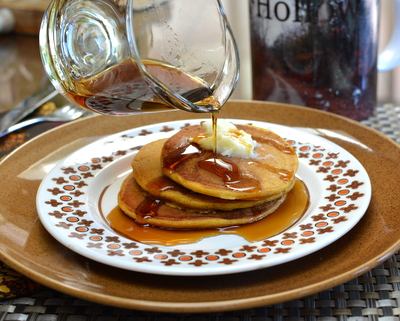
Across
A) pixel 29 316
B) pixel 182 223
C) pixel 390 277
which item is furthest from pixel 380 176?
pixel 29 316

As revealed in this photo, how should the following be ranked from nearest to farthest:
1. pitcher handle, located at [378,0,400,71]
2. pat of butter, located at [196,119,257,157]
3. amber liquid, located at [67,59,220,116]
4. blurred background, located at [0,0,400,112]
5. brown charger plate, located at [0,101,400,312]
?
brown charger plate, located at [0,101,400,312] → amber liquid, located at [67,59,220,116] → pat of butter, located at [196,119,257,157] → pitcher handle, located at [378,0,400,71] → blurred background, located at [0,0,400,112]

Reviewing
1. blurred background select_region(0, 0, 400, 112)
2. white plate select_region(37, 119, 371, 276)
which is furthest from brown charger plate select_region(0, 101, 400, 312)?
blurred background select_region(0, 0, 400, 112)

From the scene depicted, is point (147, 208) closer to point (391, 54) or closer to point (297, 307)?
point (297, 307)

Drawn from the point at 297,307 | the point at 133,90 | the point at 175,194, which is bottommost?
the point at 297,307

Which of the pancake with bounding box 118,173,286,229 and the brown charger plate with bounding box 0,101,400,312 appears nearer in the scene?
the brown charger plate with bounding box 0,101,400,312

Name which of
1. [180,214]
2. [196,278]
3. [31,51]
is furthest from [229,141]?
[31,51]

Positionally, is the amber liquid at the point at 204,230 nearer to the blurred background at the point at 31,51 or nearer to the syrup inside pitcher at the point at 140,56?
the syrup inside pitcher at the point at 140,56

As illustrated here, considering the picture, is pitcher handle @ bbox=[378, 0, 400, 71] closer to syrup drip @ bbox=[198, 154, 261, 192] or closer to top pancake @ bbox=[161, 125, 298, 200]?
top pancake @ bbox=[161, 125, 298, 200]
